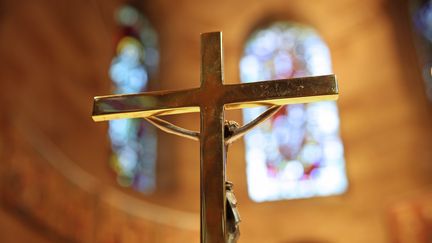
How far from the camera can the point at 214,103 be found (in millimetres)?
2170

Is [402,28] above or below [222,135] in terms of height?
above

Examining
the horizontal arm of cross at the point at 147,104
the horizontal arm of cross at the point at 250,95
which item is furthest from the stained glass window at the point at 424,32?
the horizontal arm of cross at the point at 147,104

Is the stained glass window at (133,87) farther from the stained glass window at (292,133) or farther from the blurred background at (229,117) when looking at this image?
the stained glass window at (292,133)

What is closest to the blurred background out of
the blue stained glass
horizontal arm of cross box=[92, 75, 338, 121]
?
the blue stained glass

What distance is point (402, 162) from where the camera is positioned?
732cm

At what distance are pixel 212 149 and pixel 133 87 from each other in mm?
6324

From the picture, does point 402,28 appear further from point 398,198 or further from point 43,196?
point 43,196

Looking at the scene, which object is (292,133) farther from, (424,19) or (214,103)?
(214,103)

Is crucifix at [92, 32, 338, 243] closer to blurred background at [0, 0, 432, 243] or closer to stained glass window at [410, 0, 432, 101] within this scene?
blurred background at [0, 0, 432, 243]

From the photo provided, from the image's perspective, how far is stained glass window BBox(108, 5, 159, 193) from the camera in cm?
765

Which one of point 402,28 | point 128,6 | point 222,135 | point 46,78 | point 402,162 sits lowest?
point 222,135

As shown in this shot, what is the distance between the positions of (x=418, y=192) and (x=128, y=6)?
15.4 feet

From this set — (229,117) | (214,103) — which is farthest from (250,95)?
(229,117)

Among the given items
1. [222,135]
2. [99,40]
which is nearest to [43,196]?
[99,40]
